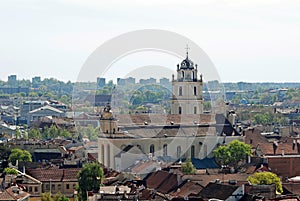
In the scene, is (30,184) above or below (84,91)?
below

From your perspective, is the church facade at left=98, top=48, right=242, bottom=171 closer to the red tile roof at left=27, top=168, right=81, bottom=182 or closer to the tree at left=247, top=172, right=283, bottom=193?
the red tile roof at left=27, top=168, right=81, bottom=182

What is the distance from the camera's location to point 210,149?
204 ft

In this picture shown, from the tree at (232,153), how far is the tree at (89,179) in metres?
10.4

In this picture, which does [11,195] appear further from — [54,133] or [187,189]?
[54,133]

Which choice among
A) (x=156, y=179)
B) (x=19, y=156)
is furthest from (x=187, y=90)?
(x=156, y=179)

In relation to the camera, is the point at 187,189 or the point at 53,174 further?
the point at 53,174

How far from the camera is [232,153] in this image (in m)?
57.6

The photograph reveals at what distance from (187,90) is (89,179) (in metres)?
22.7

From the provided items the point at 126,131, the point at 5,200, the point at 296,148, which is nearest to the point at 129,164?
the point at 126,131

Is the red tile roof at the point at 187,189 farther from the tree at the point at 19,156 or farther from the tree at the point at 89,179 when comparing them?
the tree at the point at 19,156

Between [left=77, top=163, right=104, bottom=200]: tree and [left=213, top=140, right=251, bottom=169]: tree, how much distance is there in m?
10.4

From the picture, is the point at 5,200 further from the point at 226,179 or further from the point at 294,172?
the point at 294,172

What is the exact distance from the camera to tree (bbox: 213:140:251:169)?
186 ft

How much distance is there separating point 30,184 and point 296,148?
19.3 m
